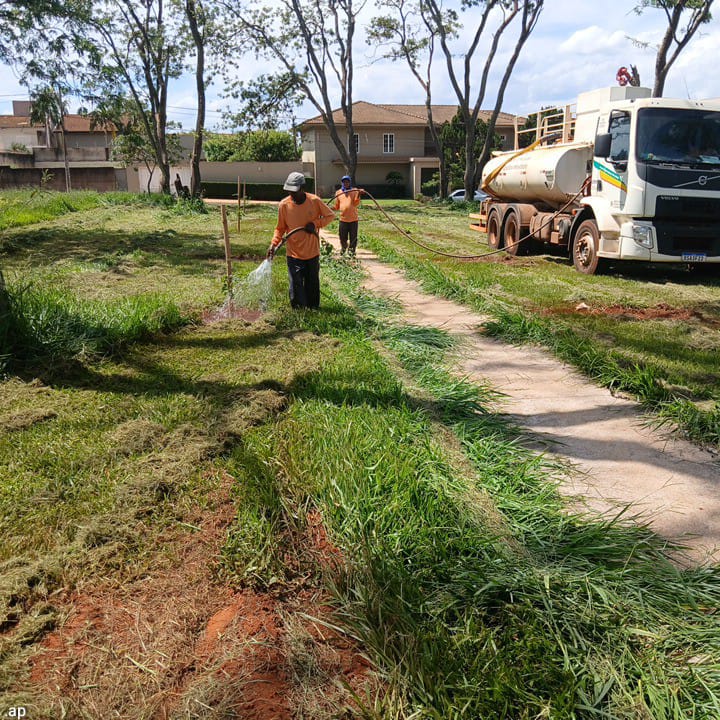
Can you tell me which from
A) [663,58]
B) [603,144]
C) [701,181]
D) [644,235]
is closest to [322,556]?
[644,235]

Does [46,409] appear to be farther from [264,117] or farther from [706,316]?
[264,117]

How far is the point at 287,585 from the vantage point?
297 cm

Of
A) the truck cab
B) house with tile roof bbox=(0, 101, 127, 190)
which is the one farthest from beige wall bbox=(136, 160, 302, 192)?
the truck cab

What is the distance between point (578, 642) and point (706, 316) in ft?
23.3

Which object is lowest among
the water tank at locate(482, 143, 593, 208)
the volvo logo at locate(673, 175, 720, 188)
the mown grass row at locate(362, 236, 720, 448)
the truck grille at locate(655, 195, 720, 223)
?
the mown grass row at locate(362, 236, 720, 448)

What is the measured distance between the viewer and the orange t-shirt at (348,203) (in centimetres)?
1307

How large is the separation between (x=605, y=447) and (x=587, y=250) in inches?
319

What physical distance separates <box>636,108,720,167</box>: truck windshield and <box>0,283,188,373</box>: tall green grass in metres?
7.87

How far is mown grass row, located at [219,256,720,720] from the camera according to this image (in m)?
2.27

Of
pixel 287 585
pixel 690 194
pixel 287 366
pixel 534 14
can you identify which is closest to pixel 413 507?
pixel 287 585

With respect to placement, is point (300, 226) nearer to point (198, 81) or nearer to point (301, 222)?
point (301, 222)

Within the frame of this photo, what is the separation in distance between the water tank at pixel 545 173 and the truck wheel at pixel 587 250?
1018mm

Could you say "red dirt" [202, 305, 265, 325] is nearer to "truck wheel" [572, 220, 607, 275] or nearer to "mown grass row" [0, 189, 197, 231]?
"truck wheel" [572, 220, 607, 275]

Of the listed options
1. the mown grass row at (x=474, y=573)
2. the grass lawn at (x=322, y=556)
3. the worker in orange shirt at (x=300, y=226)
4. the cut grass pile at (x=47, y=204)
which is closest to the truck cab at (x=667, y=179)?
the worker in orange shirt at (x=300, y=226)
